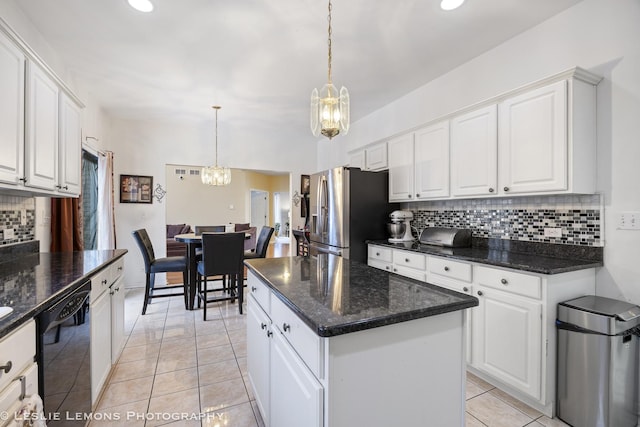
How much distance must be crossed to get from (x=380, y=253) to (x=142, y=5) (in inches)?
113

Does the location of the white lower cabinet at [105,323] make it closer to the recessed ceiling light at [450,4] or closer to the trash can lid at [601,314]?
the trash can lid at [601,314]

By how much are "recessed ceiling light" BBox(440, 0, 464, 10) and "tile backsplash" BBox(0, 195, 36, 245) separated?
3299 mm

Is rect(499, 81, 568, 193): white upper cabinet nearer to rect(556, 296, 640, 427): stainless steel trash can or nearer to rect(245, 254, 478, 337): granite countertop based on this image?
rect(556, 296, 640, 427): stainless steel trash can

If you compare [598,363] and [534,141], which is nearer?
[598,363]

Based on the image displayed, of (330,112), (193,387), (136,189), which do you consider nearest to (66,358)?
A: (193,387)

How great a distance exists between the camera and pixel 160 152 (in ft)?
15.1

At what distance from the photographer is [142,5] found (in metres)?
2.05

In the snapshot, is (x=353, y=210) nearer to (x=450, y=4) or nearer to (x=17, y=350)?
(x=450, y=4)

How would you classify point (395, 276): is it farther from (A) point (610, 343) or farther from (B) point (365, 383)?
(A) point (610, 343)

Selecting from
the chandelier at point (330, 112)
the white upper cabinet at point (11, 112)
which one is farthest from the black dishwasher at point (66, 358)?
the chandelier at point (330, 112)

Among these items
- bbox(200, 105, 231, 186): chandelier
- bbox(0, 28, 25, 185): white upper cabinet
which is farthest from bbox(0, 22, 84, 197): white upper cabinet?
bbox(200, 105, 231, 186): chandelier

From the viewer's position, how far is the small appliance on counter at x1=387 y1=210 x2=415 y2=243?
10.8 ft

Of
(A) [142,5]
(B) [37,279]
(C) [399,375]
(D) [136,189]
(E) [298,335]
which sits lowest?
(C) [399,375]

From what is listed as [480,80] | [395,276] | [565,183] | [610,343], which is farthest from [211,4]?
[610,343]
